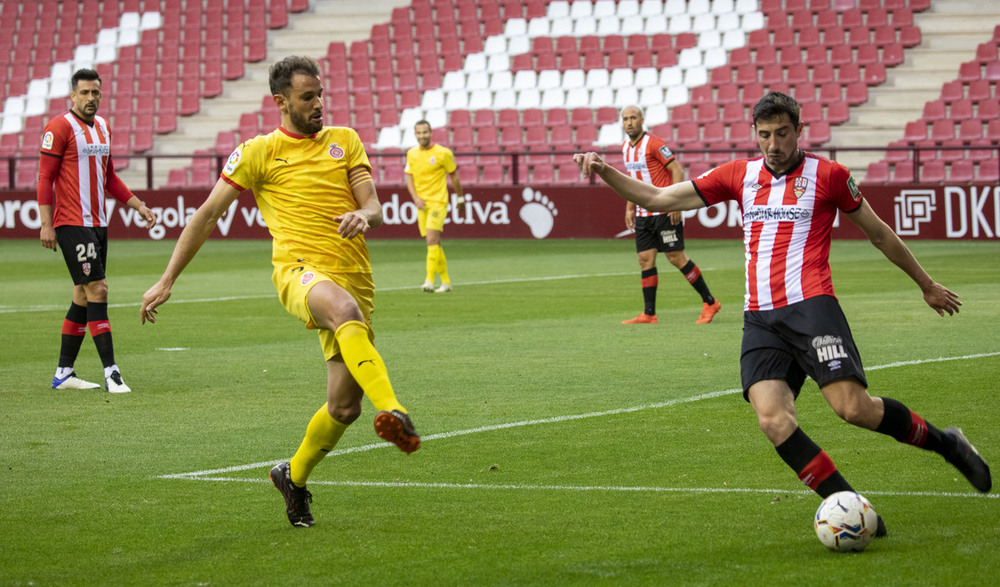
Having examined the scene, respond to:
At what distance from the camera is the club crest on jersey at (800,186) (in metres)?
5.50

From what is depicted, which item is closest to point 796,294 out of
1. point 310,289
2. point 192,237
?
point 310,289

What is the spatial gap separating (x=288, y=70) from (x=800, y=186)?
2.17 meters

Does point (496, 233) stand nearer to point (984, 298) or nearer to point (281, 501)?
point (984, 298)

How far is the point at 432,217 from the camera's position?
18.8 m

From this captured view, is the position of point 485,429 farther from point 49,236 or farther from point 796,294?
point 49,236

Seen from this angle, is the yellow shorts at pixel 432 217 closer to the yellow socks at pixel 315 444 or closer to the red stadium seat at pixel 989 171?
the red stadium seat at pixel 989 171

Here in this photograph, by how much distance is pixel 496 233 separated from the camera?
92.6ft

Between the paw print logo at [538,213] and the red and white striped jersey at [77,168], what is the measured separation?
714 inches

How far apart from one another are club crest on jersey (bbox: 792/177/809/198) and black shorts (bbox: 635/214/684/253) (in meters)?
7.91

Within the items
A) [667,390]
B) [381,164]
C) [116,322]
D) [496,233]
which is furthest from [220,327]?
[381,164]

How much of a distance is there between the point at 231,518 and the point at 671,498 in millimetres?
1880

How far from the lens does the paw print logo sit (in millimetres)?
27750

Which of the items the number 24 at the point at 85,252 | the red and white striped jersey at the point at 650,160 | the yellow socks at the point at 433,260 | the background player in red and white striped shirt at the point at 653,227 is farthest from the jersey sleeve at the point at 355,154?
the yellow socks at the point at 433,260

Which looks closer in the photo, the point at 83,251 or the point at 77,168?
the point at 83,251
